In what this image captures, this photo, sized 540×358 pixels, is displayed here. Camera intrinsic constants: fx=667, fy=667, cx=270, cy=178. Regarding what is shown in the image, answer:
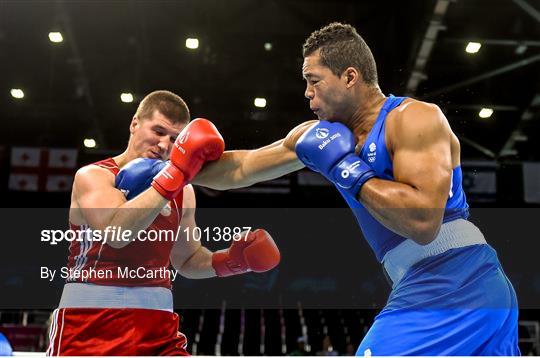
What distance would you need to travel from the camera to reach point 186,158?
8.25ft

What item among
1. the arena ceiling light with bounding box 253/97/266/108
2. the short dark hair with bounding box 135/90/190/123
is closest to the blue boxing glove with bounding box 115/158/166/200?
the short dark hair with bounding box 135/90/190/123

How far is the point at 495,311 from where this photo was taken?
1908 mm

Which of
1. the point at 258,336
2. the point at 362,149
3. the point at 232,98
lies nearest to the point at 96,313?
the point at 362,149

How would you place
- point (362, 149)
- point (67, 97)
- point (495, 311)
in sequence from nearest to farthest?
point (495, 311) → point (362, 149) → point (67, 97)

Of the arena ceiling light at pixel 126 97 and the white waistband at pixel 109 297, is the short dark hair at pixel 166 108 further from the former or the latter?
the arena ceiling light at pixel 126 97

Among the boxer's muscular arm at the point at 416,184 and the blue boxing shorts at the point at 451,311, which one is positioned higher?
the boxer's muscular arm at the point at 416,184

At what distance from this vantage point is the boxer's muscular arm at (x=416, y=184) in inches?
73.8

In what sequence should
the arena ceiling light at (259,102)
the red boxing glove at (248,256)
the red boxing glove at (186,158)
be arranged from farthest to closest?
1. the arena ceiling light at (259,102)
2. the red boxing glove at (248,256)
3. the red boxing glove at (186,158)

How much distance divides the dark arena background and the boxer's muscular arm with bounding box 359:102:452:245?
4.69 m

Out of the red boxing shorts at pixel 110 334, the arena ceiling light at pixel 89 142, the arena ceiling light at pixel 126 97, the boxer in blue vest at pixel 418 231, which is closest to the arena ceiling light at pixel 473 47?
the arena ceiling light at pixel 126 97

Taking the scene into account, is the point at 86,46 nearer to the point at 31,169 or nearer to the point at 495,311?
the point at 31,169

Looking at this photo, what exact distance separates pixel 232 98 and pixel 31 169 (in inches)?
115

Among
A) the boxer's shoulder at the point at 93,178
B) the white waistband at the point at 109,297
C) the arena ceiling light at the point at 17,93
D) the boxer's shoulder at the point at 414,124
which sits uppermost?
the arena ceiling light at the point at 17,93

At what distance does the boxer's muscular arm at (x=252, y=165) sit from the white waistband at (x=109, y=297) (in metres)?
0.49
